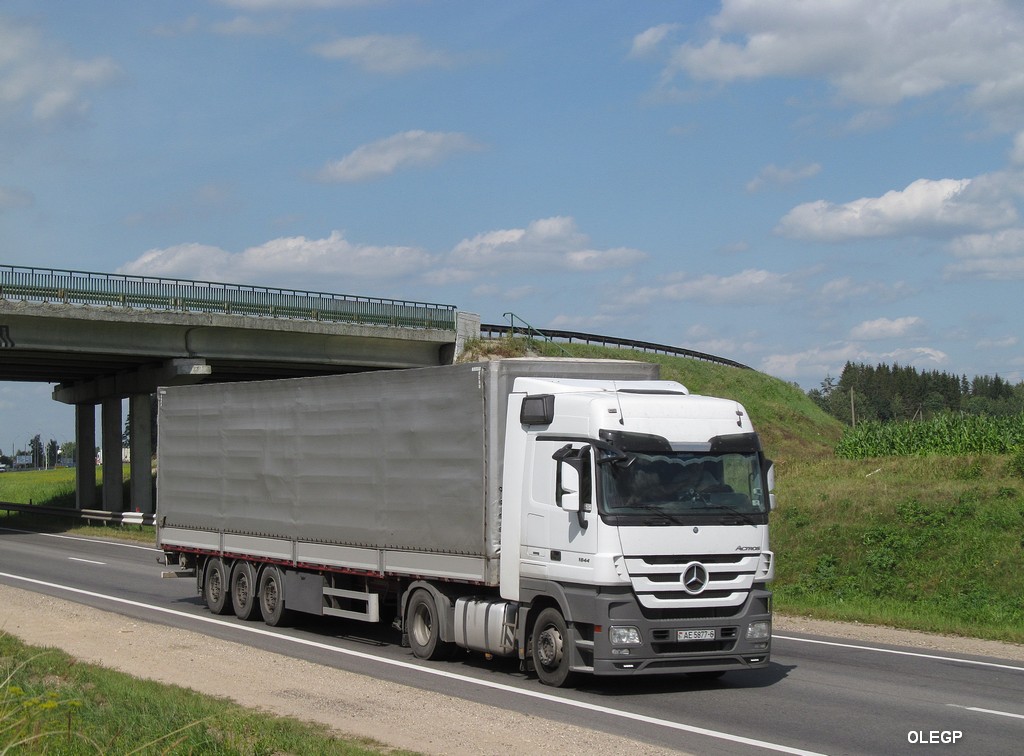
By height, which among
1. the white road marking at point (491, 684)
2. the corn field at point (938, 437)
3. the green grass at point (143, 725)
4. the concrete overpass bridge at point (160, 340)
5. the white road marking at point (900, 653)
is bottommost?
the white road marking at point (900, 653)

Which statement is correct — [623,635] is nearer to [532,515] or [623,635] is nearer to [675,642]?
[675,642]

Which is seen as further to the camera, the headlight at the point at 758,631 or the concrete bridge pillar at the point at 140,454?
the concrete bridge pillar at the point at 140,454

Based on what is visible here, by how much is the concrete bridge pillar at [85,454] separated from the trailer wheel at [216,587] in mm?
39171

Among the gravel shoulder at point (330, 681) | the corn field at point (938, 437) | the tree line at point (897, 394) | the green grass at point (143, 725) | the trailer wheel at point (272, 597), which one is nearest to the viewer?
the green grass at point (143, 725)

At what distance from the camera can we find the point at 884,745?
970 centimetres

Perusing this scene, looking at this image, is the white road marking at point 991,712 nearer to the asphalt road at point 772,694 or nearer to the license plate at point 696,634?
the asphalt road at point 772,694

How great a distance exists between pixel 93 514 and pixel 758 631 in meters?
37.3

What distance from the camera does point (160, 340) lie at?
4275cm

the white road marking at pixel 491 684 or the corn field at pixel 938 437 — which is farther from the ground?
the corn field at pixel 938 437

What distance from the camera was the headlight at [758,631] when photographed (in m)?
12.3

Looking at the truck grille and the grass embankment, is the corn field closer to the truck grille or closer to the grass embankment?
the grass embankment

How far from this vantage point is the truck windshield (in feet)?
39.3

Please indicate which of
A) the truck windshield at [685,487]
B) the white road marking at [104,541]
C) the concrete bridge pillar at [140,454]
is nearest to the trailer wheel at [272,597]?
the truck windshield at [685,487]

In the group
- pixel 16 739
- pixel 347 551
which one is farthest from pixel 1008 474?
pixel 16 739
